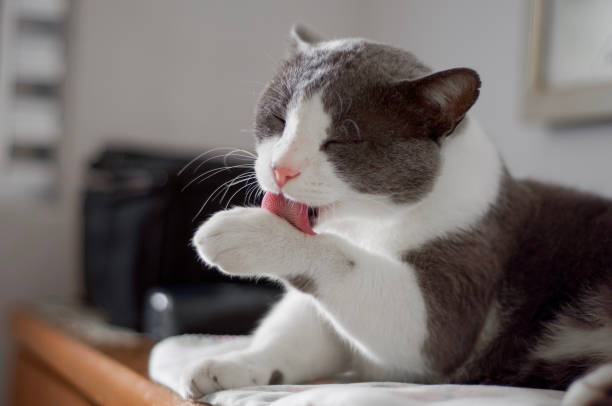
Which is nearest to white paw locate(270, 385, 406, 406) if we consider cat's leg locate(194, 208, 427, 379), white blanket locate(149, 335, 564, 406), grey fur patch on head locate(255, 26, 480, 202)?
white blanket locate(149, 335, 564, 406)

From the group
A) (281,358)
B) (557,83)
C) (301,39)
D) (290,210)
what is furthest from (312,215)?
(557,83)

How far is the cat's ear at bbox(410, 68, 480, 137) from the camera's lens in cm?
62

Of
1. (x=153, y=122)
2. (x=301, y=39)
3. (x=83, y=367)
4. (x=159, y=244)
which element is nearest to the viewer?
(x=301, y=39)

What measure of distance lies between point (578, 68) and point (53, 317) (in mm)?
1263

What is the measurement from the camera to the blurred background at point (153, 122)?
1.26m

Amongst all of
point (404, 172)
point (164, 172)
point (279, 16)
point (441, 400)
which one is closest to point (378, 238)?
point (404, 172)

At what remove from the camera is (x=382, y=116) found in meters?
0.65

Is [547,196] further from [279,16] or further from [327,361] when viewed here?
[279,16]

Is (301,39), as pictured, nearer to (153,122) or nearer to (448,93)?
(448,93)

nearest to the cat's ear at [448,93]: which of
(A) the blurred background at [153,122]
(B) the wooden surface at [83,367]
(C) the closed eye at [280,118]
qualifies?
(C) the closed eye at [280,118]

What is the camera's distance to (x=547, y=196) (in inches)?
32.1

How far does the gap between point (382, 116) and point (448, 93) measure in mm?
73

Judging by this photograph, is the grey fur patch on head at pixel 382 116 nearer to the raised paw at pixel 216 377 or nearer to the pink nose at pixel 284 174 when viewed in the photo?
the pink nose at pixel 284 174

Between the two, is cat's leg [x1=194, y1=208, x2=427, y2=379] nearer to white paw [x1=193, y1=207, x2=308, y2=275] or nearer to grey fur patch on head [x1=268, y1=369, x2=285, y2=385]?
white paw [x1=193, y1=207, x2=308, y2=275]
